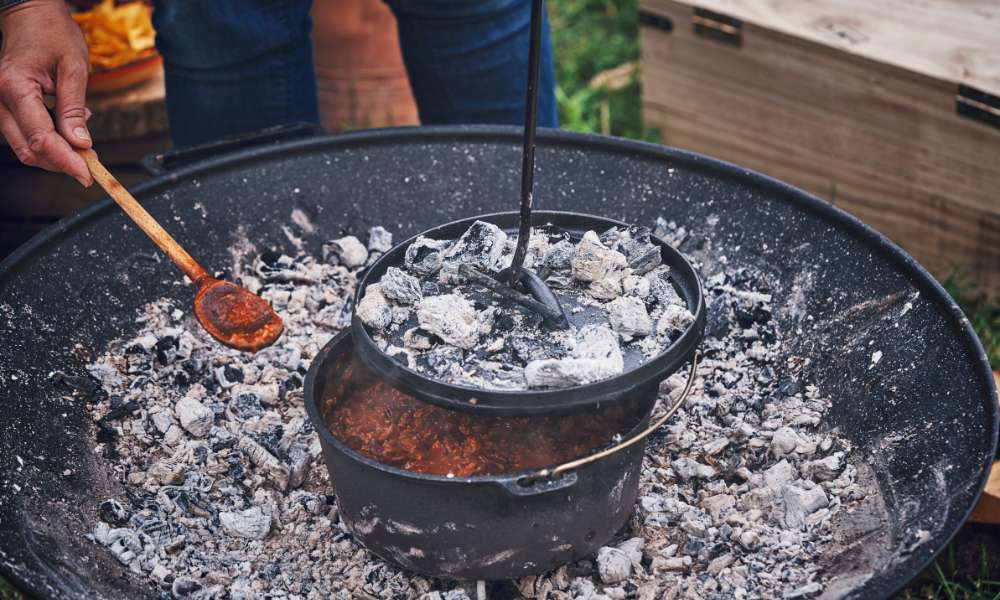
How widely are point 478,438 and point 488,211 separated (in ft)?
2.64

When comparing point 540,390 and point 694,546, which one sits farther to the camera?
point 694,546

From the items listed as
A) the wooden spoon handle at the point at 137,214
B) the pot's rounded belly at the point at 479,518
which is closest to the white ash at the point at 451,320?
the pot's rounded belly at the point at 479,518

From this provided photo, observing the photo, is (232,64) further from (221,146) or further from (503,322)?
(503,322)

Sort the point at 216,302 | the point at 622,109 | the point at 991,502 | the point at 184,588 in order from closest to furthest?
1. the point at 184,588
2. the point at 216,302
3. the point at 991,502
4. the point at 622,109

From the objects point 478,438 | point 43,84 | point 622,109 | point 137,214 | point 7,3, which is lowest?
point 622,109

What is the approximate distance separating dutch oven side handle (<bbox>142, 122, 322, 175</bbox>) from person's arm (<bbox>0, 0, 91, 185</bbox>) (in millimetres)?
338

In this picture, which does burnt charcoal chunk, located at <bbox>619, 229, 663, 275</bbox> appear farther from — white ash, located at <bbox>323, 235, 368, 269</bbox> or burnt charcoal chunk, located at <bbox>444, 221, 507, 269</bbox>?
white ash, located at <bbox>323, 235, 368, 269</bbox>

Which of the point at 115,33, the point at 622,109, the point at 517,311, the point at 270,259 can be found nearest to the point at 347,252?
the point at 270,259

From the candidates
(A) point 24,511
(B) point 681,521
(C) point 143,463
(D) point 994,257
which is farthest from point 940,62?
(A) point 24,511

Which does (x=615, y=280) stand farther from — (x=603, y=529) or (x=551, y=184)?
(x=551, y=184)

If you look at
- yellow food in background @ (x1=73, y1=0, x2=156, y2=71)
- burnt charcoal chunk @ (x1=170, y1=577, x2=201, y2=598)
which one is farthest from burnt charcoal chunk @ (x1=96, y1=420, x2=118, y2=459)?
yellow food in background @ (x1=73, y1=0, x2=156, y2=71)

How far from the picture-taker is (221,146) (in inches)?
94.6

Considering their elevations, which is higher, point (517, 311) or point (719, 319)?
point (517, 311)

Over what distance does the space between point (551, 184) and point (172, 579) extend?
50.4 inches
